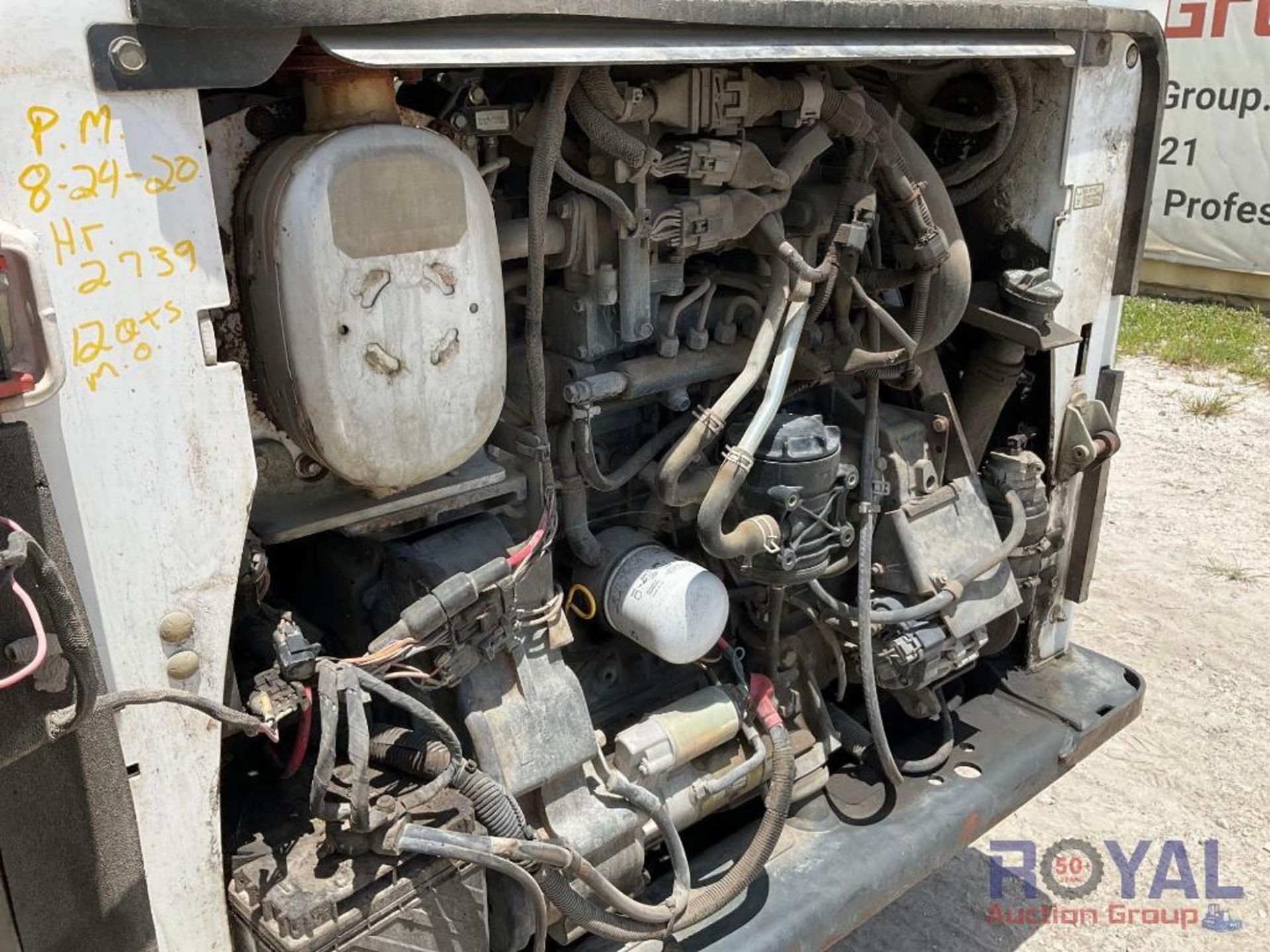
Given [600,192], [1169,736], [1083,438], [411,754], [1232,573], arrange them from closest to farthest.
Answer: [411,754] → [600,192] → [1083,438] → [1169,736] → [1232,573]

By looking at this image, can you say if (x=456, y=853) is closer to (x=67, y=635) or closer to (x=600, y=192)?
(x=67, y=635)

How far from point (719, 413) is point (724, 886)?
2.60ft

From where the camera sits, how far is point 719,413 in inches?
72.6

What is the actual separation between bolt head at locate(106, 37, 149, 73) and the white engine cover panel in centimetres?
21

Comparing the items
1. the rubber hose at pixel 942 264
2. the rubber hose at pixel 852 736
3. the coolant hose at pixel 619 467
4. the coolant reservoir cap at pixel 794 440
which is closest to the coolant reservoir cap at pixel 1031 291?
the rubber hose at pixel 942 264

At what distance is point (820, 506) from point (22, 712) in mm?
1288

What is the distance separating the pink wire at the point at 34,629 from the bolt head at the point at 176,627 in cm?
19

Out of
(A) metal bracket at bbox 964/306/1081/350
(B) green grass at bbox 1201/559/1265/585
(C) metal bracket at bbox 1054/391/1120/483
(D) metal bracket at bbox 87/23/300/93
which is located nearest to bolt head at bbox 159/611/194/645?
(D) metal bracket at bbox 87/23/300/93

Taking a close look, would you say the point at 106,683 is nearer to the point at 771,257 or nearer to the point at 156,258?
the point at 156,258

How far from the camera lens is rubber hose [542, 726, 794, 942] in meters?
1.72

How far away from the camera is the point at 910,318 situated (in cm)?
219

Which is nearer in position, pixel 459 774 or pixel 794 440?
pixel 459 774

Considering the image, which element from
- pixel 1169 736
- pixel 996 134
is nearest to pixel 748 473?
pixel 996 134

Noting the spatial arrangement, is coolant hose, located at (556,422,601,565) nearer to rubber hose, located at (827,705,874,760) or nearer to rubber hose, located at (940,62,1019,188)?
rubber hose, located at (827,705,874,760)
